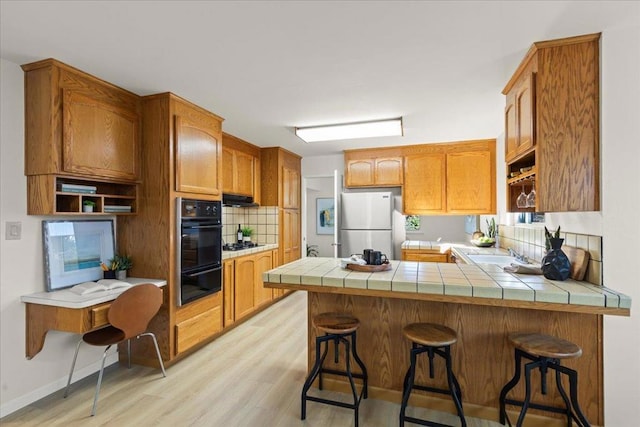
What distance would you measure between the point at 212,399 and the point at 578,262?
2.57 metres

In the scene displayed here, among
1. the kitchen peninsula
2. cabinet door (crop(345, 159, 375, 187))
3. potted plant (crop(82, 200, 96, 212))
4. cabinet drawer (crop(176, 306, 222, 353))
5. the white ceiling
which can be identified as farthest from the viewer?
cabinet door (crop(345, 159, 375, 187))

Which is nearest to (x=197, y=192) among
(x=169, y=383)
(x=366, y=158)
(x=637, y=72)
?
(x=169, y=383)

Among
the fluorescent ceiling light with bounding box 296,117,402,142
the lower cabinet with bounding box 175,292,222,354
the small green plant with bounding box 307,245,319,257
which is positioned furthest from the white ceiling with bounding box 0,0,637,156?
the small green plant with bounding box 307,245,319,257

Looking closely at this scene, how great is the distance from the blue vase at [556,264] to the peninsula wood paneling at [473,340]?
0.72 feet

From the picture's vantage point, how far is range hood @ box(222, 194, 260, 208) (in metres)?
3.77

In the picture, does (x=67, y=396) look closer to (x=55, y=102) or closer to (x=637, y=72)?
(x=55, y=102)

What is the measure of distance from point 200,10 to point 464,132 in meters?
3.18

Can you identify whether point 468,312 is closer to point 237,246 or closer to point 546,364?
point 546,364

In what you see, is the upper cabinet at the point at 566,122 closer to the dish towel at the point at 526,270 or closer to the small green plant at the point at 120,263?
the dish towel at the point at 526,270

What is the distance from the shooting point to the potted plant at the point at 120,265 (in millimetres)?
2559

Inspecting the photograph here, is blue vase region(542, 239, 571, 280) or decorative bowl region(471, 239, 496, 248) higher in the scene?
blue vase region(542, 239, 571, 280)

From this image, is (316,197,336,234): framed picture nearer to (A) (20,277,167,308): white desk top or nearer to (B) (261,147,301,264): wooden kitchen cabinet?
(B) (261,147,301,264): wooden kitchen cabinet

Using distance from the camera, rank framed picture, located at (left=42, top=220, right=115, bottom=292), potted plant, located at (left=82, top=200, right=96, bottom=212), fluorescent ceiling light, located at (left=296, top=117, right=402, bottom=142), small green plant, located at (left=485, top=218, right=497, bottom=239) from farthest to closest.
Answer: small green plant, located at (left=485, top=218, right=497, bottom=239), fluorescent ceiling light, located at (left=296, top=117, right=402, bottom=142), potted plant, located at (left=82, top=200, right=96, bottom=212), framed picture, located at (left=42, top=220, right=115, bottom=292)

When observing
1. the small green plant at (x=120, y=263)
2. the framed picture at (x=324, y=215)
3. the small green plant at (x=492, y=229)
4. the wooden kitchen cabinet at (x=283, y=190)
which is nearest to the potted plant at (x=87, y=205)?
the small green plant at (x=120, y=263)
